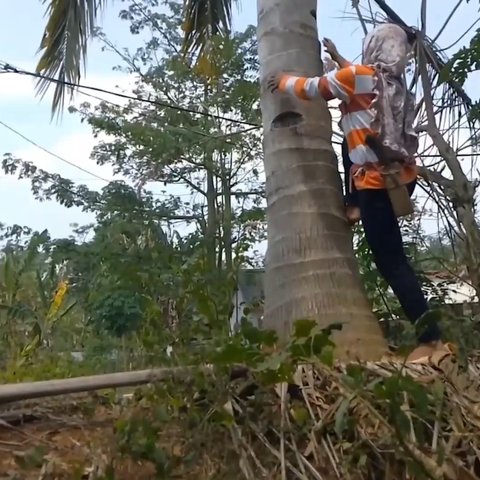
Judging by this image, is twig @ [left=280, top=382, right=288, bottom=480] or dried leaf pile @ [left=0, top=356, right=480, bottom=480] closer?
dried leaf pile @ [left=0, top=356, right=480, bottom=480]

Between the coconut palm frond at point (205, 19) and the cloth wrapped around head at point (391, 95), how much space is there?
267 centimetres

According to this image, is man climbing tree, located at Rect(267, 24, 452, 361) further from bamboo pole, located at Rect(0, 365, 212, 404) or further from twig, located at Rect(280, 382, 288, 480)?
bamboo pole, located at Rect(0, 365, 212, 404)

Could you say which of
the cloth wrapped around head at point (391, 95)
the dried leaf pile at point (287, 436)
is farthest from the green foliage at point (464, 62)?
the dried leaf pile at point (287, 436)

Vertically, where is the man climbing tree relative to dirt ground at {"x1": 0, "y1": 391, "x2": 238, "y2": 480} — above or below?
above

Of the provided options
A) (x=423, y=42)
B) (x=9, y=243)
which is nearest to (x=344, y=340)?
(x=423, y=42)

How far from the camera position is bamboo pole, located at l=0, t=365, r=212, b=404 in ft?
7.39

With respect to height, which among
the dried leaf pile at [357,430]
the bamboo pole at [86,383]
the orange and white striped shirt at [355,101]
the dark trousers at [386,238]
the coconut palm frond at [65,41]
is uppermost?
the coconut palm frond at [65,41]

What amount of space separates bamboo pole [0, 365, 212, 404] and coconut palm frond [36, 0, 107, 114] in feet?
12.2

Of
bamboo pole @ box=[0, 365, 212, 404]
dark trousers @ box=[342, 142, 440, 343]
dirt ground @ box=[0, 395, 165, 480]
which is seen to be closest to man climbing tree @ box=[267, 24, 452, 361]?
dark trousers @ box=[342, 142, 440, 343]

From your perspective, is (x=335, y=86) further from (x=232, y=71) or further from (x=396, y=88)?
(x=232, y=71)

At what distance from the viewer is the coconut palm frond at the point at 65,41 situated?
562cm

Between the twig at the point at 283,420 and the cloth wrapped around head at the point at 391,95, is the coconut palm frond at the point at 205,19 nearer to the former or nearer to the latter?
the cloth wrapped around head at the point at 391,95

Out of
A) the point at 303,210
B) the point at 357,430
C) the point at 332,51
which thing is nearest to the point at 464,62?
the point at 332,51

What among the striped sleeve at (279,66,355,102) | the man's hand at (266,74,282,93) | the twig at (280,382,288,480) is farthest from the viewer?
the man's hand at (266,74,282,93)
